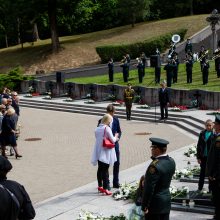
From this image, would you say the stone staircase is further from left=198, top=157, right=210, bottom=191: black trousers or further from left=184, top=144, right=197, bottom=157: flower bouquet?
left=198, top=157, right=210, bottom=191: black trousers

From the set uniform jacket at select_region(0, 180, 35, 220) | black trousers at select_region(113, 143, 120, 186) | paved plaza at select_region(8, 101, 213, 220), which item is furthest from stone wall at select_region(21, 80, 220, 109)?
uniform jacket at select_region(0, 180, 35, 220)

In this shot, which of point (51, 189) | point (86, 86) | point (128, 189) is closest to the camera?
point (128, 189)

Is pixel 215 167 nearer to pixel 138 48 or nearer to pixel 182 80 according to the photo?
pixel 182 80

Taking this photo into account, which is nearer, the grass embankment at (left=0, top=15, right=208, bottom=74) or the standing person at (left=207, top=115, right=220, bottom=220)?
the standing person at (left=207, top=115, right=220, bottom=220)

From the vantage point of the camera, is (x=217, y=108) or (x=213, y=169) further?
(x=217, y=108)

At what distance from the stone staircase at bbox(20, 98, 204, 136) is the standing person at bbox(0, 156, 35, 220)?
1491cm

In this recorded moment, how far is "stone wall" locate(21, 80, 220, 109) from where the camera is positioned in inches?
981

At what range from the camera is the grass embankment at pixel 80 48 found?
5246 centimetres

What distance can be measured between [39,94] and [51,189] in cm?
2271

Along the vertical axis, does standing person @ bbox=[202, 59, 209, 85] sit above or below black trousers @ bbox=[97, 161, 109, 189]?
above

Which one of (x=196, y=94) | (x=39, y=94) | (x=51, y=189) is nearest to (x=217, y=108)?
(x=196, y=94)

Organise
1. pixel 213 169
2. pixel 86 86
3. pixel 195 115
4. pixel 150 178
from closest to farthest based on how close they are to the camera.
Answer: pixel 150 178 → pixel 213 169 → pixel 195 115 → pixel 86 86

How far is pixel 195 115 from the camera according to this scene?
23.5m

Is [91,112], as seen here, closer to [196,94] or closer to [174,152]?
[196,94]
